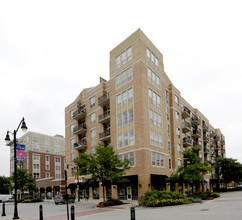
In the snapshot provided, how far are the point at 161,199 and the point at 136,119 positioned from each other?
43.0 ft

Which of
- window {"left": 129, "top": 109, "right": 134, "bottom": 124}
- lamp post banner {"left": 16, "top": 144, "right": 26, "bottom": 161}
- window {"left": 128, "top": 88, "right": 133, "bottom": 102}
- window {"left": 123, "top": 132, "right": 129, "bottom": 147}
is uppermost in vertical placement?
window {"left": 128, "top": 88, "right": 133, "bottom": 102}

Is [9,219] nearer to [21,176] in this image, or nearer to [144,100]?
[144,100]

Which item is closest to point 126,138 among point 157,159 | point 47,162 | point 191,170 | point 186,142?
point 157,159

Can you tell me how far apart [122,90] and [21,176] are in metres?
26.2

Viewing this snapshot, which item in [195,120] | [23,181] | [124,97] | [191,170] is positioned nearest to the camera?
[191,170]

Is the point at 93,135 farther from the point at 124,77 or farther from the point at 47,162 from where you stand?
the point at 47,162

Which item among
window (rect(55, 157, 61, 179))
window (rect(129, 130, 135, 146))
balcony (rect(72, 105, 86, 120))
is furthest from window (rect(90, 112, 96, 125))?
window (rect(55, 157, 61, 179))

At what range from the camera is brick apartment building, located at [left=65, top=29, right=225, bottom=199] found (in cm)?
3484

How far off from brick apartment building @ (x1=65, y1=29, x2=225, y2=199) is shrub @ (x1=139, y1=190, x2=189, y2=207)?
305 inches

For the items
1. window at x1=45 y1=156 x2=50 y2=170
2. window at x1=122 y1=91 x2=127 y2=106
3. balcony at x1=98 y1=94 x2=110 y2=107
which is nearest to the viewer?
window at x1=122 y1=91 x2=127 y2=106

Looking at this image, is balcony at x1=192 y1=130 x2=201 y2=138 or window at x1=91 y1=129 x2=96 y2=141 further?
balcony at x1=192 y1=130 x2=201 y2=138

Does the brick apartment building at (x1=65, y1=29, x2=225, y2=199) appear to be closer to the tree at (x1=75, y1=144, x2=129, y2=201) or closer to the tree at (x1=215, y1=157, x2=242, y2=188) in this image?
the tree at (x1=75, y1=144, x2=129, y2=201)

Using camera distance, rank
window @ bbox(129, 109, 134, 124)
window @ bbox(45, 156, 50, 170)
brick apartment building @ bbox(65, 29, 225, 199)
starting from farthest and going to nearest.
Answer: window @ bbox(45, 156, 50, 170) < window @ bbox(129, 109, 134, 124) < brick apartment building @ bbox(65, 29, 225, 199)

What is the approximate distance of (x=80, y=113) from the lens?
155 ft
